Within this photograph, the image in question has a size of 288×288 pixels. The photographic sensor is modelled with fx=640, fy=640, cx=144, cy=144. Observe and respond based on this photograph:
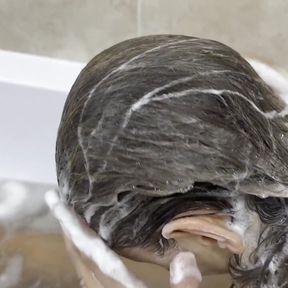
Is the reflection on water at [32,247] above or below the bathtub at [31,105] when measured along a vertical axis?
below

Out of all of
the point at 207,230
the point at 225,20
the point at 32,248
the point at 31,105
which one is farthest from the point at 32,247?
the point at 225,20

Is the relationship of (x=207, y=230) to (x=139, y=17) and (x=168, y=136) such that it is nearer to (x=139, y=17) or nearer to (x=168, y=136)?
(x=168, y=136)

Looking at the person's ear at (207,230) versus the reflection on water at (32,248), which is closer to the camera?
the person's ear at (207,230)

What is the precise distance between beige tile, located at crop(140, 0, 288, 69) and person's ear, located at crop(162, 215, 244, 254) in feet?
2.24

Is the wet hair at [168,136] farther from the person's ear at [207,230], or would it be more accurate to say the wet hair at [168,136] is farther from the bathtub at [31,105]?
the bathtub at [31,105]

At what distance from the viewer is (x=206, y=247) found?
794 mm

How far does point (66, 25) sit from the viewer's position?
1.35 m

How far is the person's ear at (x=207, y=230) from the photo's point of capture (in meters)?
0.74

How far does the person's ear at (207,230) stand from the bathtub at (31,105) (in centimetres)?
39

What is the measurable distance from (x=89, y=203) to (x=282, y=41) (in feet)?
2.62

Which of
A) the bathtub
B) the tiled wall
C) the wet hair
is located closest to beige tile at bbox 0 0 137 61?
the tiled wall

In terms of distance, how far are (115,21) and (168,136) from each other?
72 centimetres

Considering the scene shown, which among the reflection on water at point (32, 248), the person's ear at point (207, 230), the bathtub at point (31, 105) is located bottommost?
the reflection on water at point (32, 248)

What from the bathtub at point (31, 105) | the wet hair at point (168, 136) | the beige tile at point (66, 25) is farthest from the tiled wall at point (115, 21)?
the wet hair at point (168, 136)
